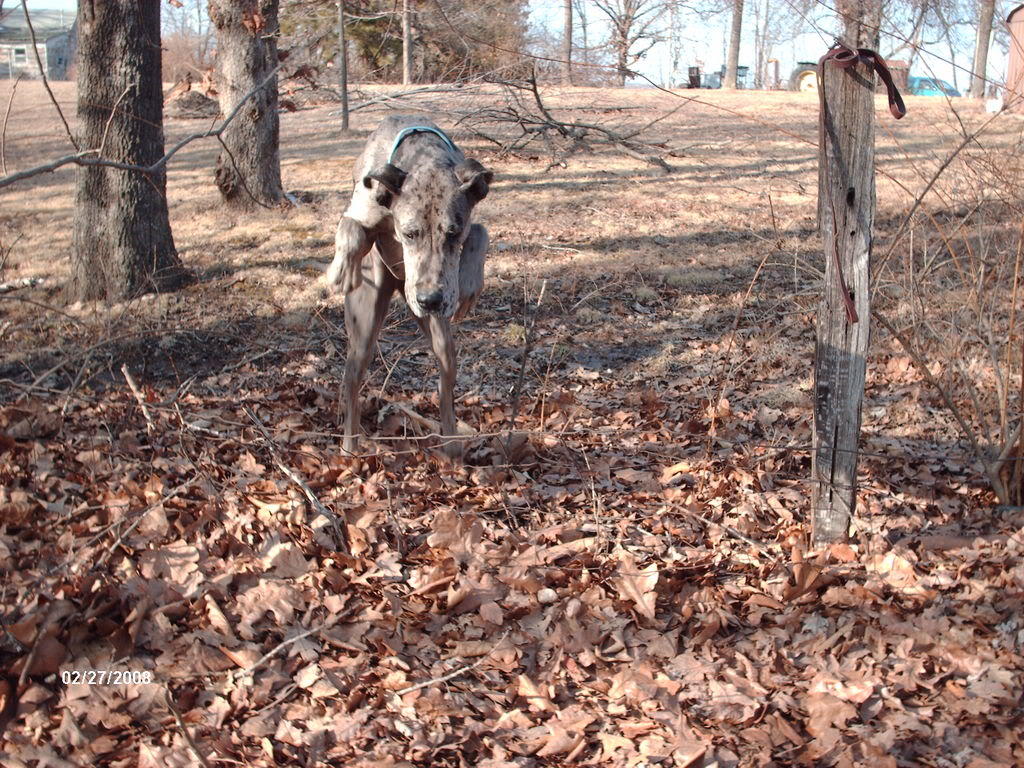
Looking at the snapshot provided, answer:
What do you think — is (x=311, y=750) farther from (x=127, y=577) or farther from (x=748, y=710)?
(x=748, y=710)

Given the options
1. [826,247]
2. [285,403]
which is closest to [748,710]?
[826,247]

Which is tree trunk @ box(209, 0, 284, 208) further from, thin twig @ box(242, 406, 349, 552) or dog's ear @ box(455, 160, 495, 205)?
thin twig @ box(242, 406, 349, 552)

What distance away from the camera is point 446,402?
18.9 ft

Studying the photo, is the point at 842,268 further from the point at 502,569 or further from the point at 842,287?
the point at 502,569

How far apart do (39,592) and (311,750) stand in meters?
1.44

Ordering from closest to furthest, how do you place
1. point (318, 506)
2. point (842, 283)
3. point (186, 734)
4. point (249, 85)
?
point (186, 734) < point (842, 283) < point (318, 506) < point (249, 85)

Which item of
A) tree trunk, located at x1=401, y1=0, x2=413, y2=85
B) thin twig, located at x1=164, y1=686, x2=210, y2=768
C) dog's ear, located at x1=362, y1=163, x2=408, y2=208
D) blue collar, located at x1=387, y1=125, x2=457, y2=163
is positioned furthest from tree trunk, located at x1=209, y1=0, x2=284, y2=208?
thin twig, located at x1=164, y1=686, x2=210, y2=768

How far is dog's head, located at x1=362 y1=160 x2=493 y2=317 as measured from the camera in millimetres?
4793

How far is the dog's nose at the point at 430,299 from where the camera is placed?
4770 millimetres

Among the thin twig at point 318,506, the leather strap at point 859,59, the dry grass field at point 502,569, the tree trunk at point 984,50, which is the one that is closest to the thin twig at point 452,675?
the dry grass field at point 502,569

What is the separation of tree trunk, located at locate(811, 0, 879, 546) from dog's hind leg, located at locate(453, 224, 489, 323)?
1883 millimetres

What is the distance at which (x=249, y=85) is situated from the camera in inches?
442

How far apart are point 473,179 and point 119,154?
210 inches

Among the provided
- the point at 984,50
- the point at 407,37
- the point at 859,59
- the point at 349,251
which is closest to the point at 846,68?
the point at 859,59
